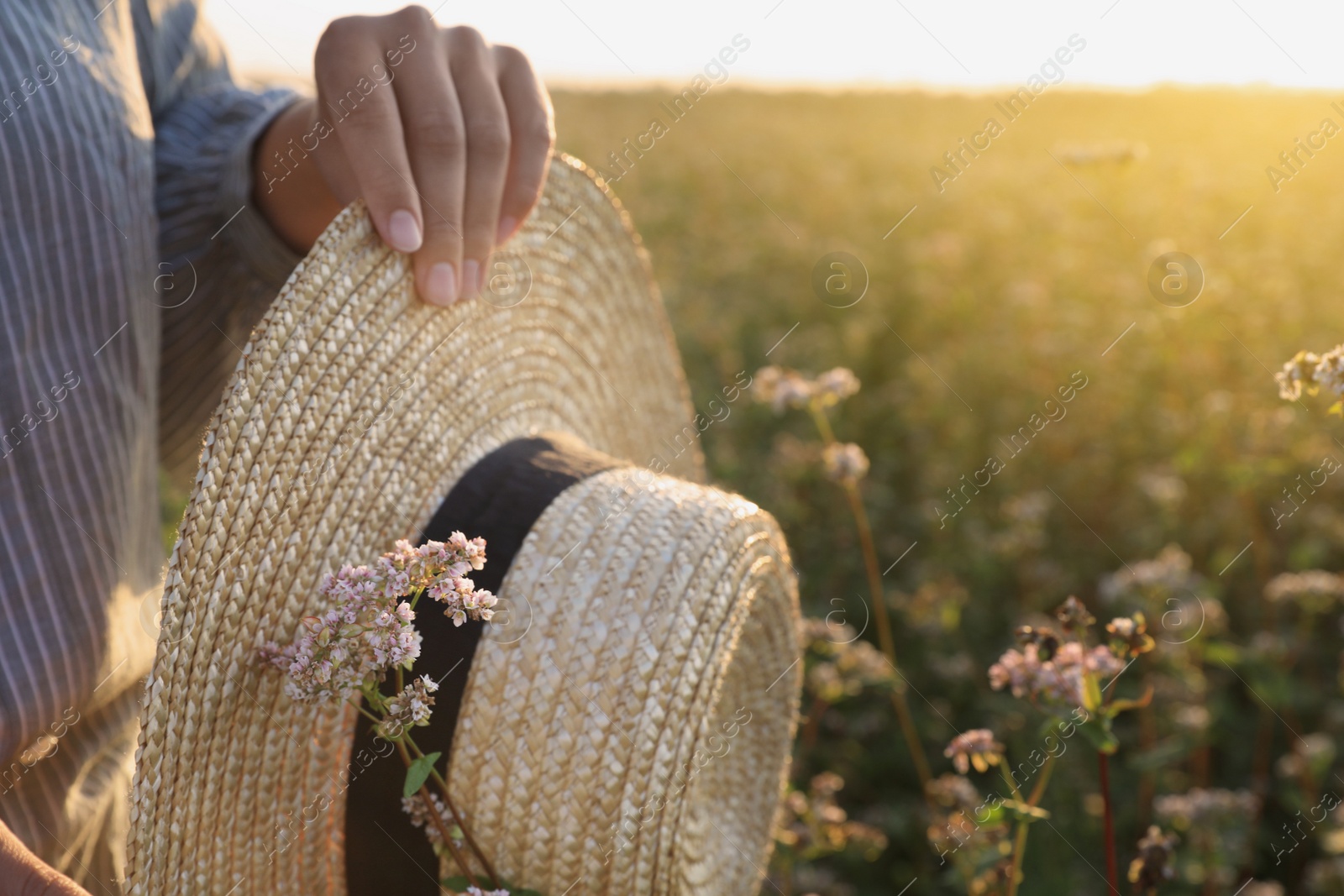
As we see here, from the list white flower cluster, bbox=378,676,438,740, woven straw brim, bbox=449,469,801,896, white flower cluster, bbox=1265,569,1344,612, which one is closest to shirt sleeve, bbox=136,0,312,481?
woven straw brim, bbox=449,469,801,896

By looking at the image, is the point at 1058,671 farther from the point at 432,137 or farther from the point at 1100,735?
the point at 432,137

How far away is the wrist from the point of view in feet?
4.35

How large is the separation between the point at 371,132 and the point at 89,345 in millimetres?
474

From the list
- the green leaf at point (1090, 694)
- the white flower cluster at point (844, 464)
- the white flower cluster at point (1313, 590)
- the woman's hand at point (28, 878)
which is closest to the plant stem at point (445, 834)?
the woman's hand at point (28, 878)

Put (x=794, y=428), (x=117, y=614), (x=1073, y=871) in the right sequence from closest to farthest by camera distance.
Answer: (x=117, y=614) < (x=1073, y=871) < (x=794, y=428)

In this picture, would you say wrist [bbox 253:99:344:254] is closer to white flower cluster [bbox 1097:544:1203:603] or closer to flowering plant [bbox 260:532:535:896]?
flowering plant [bbox 260:532:535:896]

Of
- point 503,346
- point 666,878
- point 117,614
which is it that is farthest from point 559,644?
point 117,614

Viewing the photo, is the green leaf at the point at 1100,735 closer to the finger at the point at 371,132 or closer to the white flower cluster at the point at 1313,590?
the finger at the point at 371,132

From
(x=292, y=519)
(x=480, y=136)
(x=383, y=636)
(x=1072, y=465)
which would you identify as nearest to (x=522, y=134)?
(x=480, y=136)

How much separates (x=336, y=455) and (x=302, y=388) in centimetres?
9

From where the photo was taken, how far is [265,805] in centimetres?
104

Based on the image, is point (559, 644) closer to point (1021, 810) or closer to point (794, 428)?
point (1021, 810)

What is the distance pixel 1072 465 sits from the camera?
333cm

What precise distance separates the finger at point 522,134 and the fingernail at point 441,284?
0.11 metres
